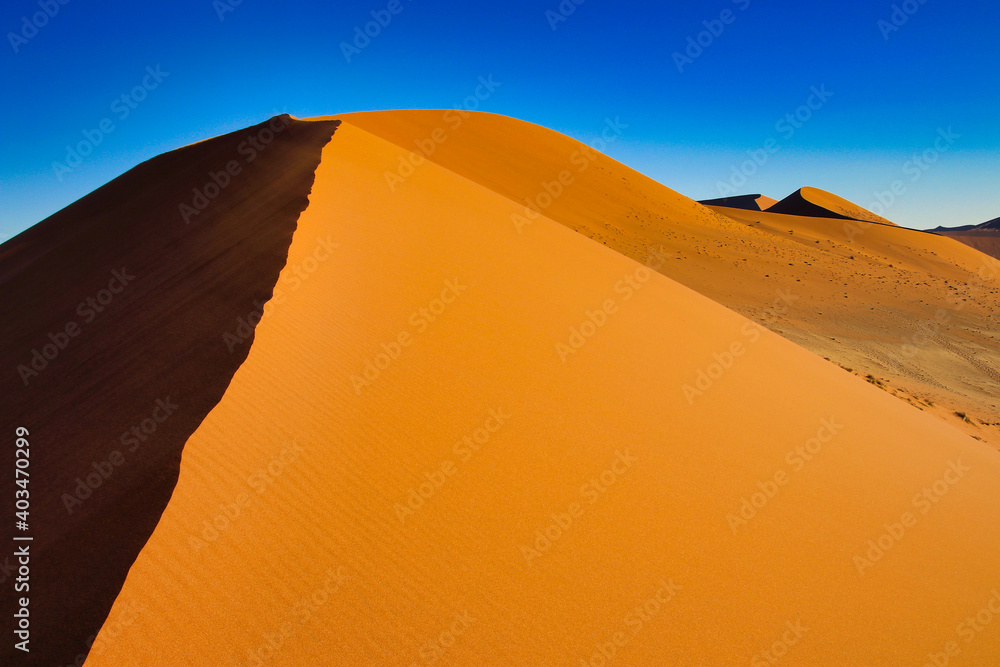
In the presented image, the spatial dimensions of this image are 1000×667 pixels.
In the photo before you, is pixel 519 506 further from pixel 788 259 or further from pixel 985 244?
pixel 985 244

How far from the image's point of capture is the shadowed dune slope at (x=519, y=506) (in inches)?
94.0

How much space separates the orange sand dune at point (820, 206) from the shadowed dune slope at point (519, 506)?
158 feet

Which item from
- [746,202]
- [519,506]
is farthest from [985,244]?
[519,506]

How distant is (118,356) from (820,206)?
55.8 meters

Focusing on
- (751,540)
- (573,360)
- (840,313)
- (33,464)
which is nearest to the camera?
(33,464)

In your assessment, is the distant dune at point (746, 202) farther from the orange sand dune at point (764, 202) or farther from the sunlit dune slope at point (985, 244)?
the sunlit dune slope at point (985, 244)

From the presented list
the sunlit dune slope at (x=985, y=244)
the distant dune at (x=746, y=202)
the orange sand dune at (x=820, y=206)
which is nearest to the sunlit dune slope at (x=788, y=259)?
the orange sand dune at (x=820, y=206)

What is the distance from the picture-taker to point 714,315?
26.2 ft

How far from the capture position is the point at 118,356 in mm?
4113

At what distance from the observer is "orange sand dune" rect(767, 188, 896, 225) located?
44781 millimetres

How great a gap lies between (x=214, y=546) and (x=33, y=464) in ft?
5.60

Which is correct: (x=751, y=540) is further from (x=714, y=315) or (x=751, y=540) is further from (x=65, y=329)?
(x=65, y=329)

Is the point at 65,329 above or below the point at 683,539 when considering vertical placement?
below

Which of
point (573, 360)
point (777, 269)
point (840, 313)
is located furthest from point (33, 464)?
point (777, 269)
